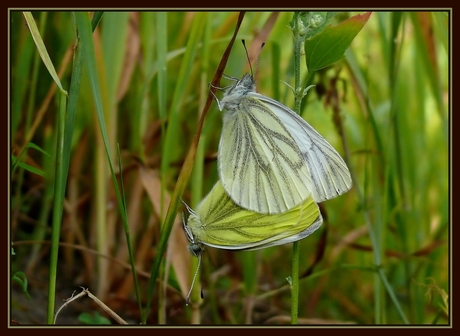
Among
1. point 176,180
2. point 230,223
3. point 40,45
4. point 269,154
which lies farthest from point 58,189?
point 176,180

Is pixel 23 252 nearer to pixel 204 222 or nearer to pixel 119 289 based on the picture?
pixel 119 289

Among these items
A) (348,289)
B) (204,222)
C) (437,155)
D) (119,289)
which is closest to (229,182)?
(204,222)

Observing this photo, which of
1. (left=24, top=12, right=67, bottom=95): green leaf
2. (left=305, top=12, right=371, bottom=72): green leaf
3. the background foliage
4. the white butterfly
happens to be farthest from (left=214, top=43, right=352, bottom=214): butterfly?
(left=24, top=12, right=67, bottom=95): green leaf

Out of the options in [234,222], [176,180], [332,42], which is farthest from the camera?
[176,180]

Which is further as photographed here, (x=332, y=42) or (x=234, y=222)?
(x=234, y=222)

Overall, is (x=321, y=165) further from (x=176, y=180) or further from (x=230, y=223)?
(x=176, y=180)

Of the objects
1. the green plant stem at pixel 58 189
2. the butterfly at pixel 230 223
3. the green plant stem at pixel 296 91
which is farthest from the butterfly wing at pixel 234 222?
the green plant stem at pixel 58 189

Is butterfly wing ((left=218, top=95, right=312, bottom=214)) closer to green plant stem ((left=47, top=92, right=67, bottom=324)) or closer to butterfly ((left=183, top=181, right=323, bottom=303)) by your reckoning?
butterfly ((left=183, top=181, right=323, bottom=303))
